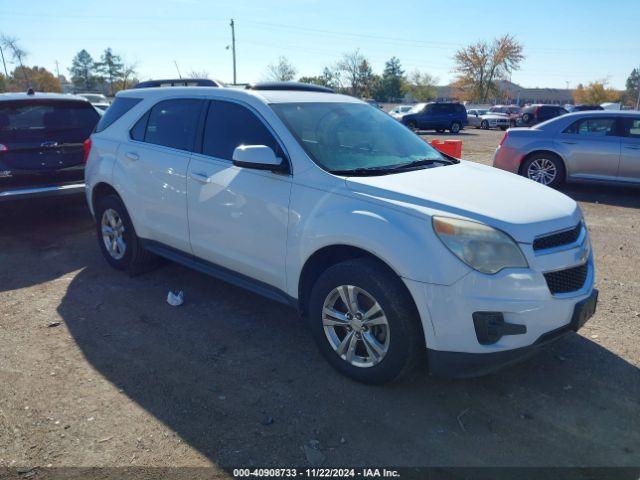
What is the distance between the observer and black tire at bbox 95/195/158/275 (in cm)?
507

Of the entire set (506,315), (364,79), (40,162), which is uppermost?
(364,79)

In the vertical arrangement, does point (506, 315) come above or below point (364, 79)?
below

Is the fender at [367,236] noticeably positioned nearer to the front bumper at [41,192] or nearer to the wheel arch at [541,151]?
the front bumper at [41,192]

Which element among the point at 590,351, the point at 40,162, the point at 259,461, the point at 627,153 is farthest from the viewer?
the point at 627,153

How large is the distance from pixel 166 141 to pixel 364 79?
75003mm

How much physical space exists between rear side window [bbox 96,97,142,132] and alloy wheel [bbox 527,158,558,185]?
7.56 m

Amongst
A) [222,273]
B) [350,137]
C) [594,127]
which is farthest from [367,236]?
[594,127]

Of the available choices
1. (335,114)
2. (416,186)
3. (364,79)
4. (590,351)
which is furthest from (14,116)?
(364,79)

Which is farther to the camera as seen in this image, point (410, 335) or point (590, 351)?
point (590, 351)

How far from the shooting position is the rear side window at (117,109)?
5129 mm

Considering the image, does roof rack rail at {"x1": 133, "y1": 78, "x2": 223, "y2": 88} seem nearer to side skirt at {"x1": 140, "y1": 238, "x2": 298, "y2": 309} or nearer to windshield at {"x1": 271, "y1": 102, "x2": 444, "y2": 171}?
side skirt at {"x1": 140, "y1": 238, "x2": 298, "y2": 309}

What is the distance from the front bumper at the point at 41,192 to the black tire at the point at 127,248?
133 centimetres

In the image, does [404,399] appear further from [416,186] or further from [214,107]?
[214,107]

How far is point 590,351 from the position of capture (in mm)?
3752
